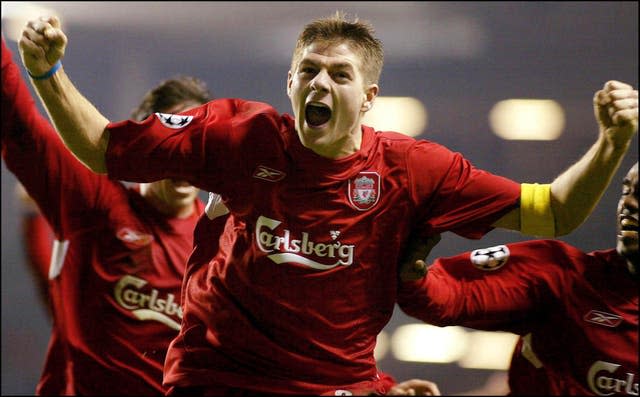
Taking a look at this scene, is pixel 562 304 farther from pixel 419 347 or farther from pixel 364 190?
pixel 419 347

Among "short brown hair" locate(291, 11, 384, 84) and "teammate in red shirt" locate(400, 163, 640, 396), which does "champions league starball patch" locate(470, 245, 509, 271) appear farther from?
"short brown hair" locate(291, 11, 384, 84)

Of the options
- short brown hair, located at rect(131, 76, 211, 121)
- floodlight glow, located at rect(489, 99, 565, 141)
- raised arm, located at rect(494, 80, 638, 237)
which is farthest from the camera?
floodlight glow, located at rect(489, 99, 565, 141)

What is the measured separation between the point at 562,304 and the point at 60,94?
1031 mm

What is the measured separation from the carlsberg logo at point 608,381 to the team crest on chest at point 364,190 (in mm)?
637

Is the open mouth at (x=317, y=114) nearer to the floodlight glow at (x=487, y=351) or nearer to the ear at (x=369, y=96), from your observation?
the ear at (x=369, y=96)

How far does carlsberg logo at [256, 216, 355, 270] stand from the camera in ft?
4.47

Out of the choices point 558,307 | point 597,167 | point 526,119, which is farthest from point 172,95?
point 526,119

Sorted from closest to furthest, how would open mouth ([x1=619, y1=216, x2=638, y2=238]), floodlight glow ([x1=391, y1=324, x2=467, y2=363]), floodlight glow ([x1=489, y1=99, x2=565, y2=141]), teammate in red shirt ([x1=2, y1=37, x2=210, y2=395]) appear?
1. open mouth ([x1=619, y1=216, x2=638, y2=238])
2. teammate in red shirt ([x1=2, y1=37, x2=210, y2=395])
3. floodlight glow ([x1=489, y1=99, x2=565, y2=141])
4. floodlight glow ([x1=391, y1=324, x2=467, y2=363])

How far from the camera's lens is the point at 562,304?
176cm

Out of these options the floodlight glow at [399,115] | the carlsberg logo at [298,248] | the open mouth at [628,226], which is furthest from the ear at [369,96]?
the floodlight glow at [399,115]

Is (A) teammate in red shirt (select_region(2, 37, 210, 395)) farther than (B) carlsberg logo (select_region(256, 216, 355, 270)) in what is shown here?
Yes

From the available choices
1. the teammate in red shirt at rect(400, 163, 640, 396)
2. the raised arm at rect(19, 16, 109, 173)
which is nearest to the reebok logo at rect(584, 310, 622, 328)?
the teammate in red shirt at rect(400, 163, 640, 396)

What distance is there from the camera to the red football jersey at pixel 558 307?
173 centimetres

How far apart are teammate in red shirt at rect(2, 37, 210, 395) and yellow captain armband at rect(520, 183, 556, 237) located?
92 cm
